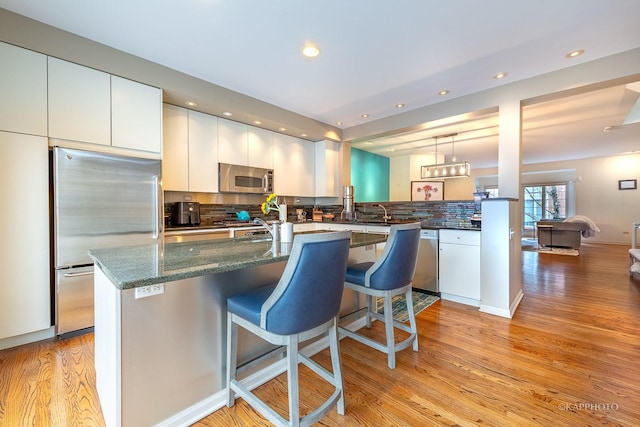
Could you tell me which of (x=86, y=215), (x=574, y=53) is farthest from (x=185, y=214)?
(x=574, y=53)

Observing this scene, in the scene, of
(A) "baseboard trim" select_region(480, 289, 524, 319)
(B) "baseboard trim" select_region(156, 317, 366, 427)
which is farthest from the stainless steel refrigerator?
(A) "baseboard trim" select_region(480, 289, 524, 319)

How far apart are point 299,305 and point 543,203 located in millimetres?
11187

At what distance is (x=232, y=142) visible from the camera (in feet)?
12.5

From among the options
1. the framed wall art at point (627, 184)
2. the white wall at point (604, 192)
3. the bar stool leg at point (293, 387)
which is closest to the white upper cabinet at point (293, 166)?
the bar stool leg at point (293, 387)

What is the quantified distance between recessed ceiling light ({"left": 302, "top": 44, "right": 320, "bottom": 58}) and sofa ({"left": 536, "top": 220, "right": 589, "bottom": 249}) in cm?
760

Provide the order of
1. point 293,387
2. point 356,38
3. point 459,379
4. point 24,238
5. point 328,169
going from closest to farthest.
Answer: point 293,387
point 459,379
point 24,238
point 356,38
point 328,169

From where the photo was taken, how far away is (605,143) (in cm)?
649

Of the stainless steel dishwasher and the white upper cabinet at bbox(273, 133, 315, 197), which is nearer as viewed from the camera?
the stainless steel dishwasher

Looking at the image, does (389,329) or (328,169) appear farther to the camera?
(328,169)

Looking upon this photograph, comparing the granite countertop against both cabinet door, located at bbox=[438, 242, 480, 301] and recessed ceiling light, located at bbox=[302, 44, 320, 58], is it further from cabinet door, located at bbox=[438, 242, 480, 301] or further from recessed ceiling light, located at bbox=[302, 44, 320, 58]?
cabinet door, located at bbox=[438, 242, 480, 301]

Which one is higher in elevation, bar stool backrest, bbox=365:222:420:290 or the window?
the window

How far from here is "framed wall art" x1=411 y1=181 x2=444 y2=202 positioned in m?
7.57

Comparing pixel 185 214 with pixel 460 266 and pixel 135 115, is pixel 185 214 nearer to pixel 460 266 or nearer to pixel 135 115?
pixel 135 115

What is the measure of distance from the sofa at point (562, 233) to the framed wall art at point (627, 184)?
95.7 inches
